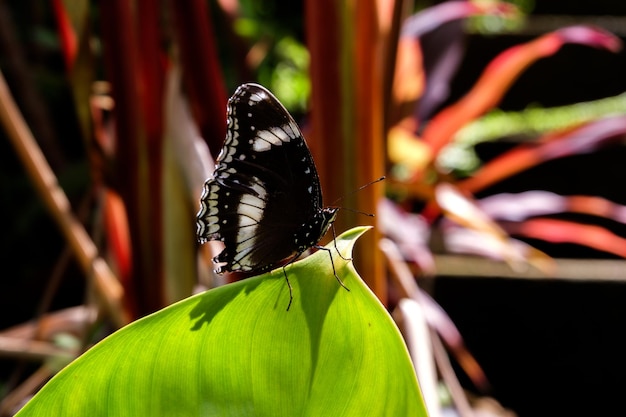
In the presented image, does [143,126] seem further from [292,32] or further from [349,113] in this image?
[292,32]

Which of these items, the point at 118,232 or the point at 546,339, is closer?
the point at 118,232

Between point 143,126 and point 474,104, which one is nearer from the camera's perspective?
point 143,126

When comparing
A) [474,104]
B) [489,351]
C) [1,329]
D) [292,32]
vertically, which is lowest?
[489,351]

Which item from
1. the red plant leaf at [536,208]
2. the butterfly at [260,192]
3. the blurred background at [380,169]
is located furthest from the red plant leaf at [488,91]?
the butterfly at [260,192]

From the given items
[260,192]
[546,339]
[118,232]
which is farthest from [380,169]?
[546,339]

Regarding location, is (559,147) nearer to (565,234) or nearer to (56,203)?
(565,234)

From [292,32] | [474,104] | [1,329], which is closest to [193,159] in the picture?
[474,104]
